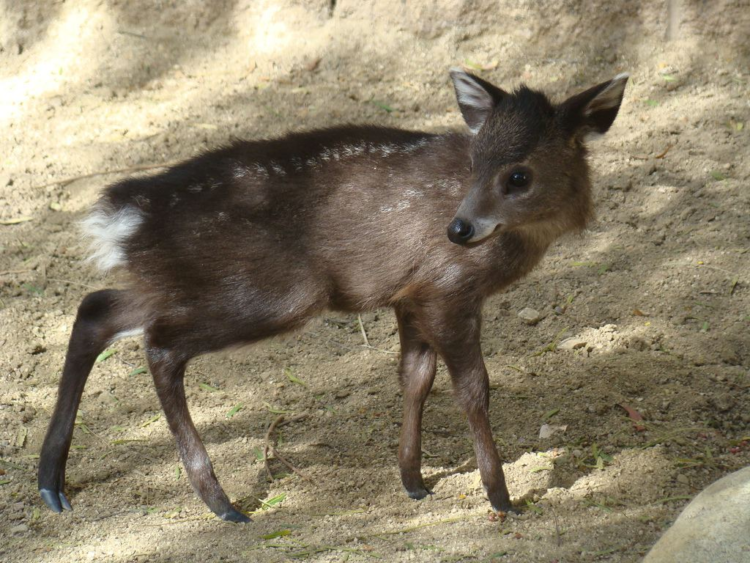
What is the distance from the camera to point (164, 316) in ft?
14.1

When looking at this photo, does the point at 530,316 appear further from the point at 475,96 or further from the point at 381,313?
the point at 475,96

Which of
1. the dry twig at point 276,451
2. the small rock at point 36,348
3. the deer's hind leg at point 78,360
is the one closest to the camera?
the deer's hind leg at point 78,360

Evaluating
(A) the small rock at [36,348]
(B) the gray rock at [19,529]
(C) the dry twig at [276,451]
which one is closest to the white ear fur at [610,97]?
(C) the dry twig at [276,451]

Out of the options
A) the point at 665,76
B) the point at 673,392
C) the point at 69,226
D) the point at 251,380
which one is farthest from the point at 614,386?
the point at 69,226

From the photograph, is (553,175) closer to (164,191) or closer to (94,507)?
(164,191)

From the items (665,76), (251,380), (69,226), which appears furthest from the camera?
(665,76)

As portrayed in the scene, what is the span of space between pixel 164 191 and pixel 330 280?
873mm

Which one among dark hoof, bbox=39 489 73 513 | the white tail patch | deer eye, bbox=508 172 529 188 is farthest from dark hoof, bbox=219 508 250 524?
deer eye, bbox=508 172 529 188

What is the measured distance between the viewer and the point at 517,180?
417 centimetres

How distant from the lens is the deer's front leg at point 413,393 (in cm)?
462

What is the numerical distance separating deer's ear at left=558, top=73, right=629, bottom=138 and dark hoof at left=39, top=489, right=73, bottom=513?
9.58ft

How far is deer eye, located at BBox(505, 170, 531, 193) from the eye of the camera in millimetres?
4160

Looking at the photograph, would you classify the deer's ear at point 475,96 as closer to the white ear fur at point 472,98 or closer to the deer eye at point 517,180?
the white ear fur at point 472,98

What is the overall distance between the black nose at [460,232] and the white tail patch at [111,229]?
1454 mm
